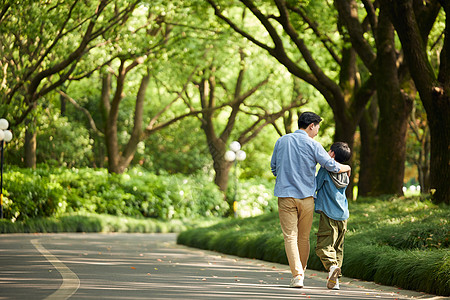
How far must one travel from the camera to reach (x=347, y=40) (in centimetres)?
2166

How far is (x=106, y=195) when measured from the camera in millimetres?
31156

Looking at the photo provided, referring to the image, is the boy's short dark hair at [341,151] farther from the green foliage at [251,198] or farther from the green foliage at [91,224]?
the green foliage at [251,198]

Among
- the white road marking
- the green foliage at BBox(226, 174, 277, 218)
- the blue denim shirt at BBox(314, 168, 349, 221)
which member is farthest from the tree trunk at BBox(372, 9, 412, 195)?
the green foliage at BBox(226, 174, 277, 218)

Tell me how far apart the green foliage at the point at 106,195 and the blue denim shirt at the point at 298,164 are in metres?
18.8

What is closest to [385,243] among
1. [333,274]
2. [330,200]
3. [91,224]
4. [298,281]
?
[330,200]

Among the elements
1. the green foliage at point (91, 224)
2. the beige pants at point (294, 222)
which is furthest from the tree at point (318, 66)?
the beige pants at point (294, 222)

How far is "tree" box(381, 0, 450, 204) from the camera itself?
49.6 ft

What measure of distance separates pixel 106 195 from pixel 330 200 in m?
23.0

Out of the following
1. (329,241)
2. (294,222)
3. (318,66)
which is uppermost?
(318,66)

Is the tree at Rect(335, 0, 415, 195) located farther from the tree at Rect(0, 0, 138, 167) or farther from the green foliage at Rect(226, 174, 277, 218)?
the green foliage at Rect(226, 174, 277, 218)

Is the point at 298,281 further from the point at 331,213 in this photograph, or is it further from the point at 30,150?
the point at 30,150

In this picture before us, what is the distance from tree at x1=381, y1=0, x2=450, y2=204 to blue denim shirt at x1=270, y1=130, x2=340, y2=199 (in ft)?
23.2

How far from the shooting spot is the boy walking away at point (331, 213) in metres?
8.84

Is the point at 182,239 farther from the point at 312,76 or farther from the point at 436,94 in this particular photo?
the point at 436,94
